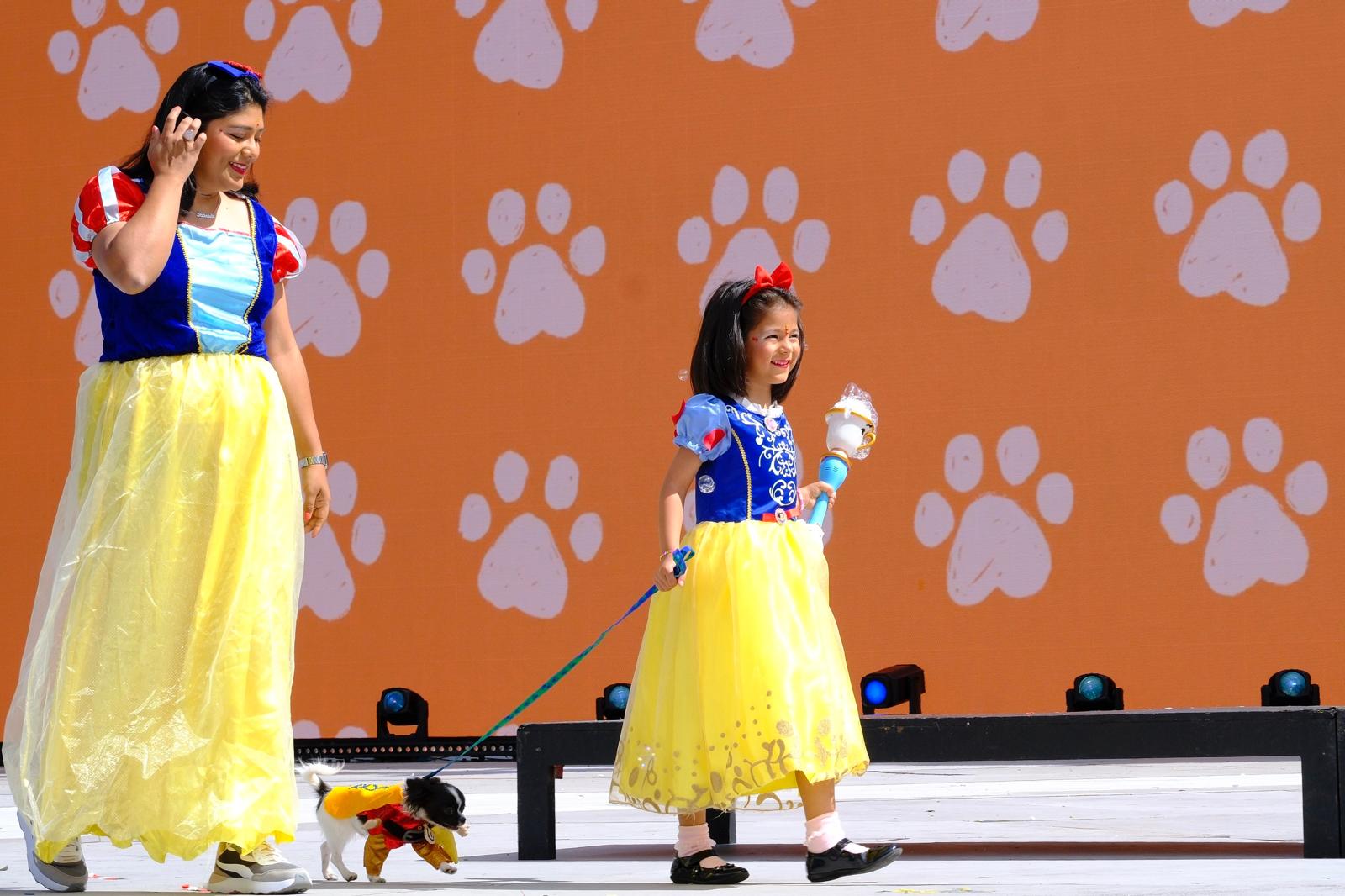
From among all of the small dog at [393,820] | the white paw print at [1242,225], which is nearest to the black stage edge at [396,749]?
the white paw print at [1242,225]

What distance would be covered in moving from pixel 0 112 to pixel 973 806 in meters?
4.39

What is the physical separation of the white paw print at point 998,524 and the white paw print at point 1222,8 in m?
1.39

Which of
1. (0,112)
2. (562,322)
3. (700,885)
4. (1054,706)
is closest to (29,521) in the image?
(0,112)

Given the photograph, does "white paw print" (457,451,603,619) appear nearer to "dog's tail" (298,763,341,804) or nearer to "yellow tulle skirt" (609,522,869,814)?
"dog's tail" (298,763,341,804)

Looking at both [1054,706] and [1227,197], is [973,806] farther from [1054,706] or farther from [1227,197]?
[1227,197]

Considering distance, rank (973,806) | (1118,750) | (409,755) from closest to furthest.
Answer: (1118,750)
(973,806)
(409,755)

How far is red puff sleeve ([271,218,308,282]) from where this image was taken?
2.05 metres

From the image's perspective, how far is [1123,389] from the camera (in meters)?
5.20

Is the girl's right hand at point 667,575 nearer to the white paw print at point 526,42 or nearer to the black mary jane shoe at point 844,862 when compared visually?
the black mary jane shoe at point 844,862

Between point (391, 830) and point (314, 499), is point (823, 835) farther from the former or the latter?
point (314, 499)

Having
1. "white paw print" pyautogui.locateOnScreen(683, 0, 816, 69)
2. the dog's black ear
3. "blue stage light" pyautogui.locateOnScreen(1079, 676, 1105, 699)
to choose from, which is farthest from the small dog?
"white paw print" pyautogui.locateOnScreen(683, 0, 816, 69)

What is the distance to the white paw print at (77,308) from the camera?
5914 mm

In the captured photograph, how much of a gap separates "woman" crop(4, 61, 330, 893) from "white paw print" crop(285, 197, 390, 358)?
149 inches

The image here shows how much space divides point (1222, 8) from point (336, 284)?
9.95 ft
